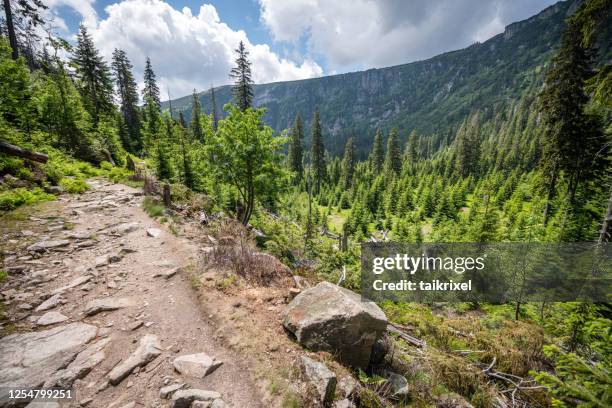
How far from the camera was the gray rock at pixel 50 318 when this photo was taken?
415 centimetres

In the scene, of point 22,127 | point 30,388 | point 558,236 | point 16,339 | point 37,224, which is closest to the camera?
point 30,388

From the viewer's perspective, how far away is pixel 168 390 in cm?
324

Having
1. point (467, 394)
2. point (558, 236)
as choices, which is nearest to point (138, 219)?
point (467, 394)

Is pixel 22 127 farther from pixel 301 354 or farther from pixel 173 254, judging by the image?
pixel 301 354

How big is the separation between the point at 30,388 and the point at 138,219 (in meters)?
6.67

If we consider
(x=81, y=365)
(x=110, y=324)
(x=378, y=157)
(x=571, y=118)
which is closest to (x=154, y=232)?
(x=110, y=324)

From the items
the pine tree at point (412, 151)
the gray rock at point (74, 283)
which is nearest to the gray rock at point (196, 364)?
the gray rock at point (74, 283)

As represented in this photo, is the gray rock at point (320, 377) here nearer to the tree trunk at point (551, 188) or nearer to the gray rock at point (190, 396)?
the gray rock at point (190, 396)

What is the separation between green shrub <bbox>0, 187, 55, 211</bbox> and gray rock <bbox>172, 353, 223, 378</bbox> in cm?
871

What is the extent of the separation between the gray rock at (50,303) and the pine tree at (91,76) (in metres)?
30.6

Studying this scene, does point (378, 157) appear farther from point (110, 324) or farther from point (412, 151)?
point (110, 324)

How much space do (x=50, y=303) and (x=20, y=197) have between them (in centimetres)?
632

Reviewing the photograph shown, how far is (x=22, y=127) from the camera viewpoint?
44.9ft

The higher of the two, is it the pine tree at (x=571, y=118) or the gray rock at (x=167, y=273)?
→ the pine tree at (x=571, y=118)
